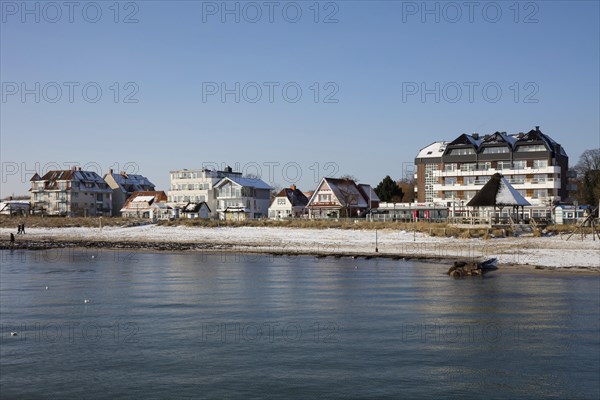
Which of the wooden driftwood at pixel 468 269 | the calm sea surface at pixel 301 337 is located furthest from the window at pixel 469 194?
the calm sea surface at pixel 301 337

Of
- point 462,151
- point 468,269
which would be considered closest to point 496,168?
point 462,151

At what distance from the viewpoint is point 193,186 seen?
122m

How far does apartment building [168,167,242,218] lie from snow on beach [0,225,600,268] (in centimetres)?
3583

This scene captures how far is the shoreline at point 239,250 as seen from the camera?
3962 centimetres

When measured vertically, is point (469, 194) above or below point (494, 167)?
below

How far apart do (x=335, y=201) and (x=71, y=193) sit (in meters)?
62.9

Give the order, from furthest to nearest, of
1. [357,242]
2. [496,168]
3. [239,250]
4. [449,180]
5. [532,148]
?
[449,180] → [496,168] → [532,148] → [357,242] → [239,250]

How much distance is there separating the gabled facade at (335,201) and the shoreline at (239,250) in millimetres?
34551

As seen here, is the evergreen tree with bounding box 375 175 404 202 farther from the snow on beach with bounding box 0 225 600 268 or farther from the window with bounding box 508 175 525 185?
the snow on beach with bounding box 0 225 600 268

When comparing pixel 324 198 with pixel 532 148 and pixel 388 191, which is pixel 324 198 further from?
pixel 532 148

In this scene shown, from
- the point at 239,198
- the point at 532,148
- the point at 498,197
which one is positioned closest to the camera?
the point at 498,197

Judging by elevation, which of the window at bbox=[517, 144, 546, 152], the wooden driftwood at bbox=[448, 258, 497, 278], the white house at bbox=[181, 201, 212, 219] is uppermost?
the window at bbox=[517, 144, 546, 152]

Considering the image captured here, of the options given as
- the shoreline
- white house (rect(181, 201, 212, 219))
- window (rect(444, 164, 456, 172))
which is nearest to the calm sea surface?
the shoreline

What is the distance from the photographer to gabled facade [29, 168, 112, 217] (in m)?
131
